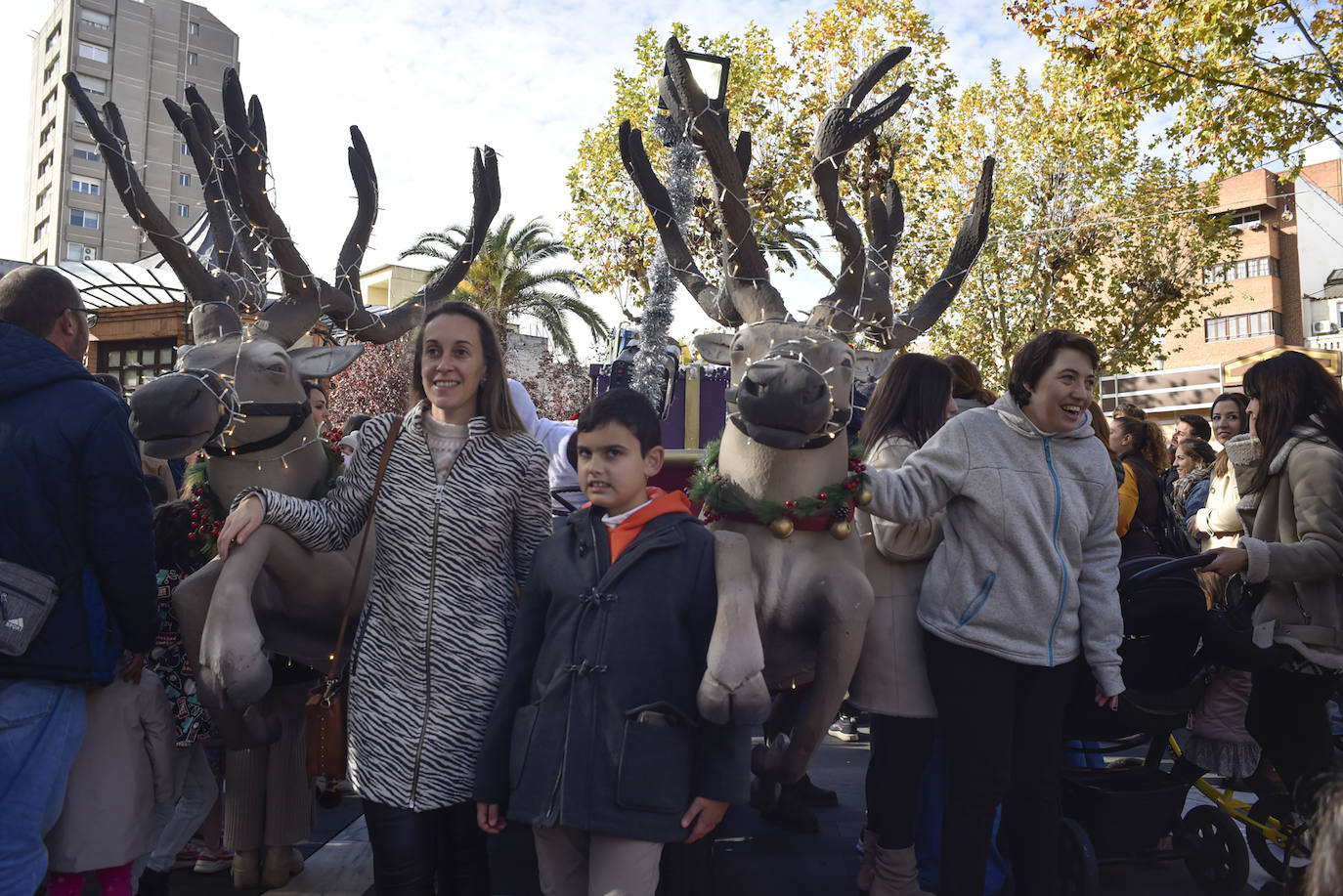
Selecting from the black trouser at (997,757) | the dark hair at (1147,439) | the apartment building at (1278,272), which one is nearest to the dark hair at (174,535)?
the black trouser at (997,757)

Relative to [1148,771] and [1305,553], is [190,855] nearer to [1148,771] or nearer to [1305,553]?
[1148,771]

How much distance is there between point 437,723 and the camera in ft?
8.18

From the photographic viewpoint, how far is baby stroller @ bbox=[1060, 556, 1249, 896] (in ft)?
11.0

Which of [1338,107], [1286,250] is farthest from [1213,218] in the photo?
[1286,250]

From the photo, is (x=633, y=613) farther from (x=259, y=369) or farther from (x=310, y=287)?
(x=310, y=287)

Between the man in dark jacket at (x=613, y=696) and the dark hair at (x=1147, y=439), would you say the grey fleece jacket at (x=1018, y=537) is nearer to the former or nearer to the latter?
the man in dark jacket at (x=613, y=696)

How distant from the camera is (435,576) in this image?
8.46 feet

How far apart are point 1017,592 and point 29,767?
2.89 metres

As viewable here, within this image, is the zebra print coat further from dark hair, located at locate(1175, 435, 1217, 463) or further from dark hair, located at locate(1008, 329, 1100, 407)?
dark hair, located at locate(1175, 435, 1217, 463)

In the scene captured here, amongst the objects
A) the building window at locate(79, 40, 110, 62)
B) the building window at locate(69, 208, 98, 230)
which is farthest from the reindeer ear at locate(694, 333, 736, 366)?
the building window at locate(79, 40, 110, 62)

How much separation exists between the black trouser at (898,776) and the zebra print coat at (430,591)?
56.2 inches

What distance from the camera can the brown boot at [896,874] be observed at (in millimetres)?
3057

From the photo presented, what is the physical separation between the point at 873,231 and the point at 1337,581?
214 cm

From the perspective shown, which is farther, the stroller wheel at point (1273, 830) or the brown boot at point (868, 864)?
the stroller wheel at point (1273, 830)
